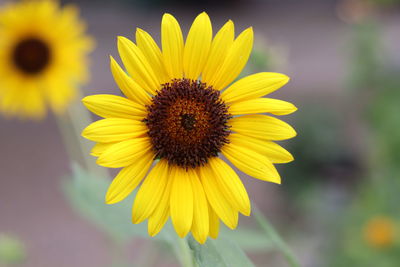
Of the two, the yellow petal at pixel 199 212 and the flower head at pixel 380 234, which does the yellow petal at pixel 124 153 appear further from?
the flower head at pixel 380 234

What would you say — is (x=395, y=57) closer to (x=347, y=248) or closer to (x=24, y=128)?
(x=347, y=248)

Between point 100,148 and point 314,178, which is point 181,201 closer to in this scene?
point 100,148

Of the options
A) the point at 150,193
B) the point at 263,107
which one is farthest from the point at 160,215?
the point at 263,107

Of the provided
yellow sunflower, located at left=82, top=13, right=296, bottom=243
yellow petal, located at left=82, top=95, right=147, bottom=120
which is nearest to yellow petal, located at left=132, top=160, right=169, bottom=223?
yellow sunflower, located at left=82, top=13, right=296, bottom=243

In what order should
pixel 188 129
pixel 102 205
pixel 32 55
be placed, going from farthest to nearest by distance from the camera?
pixel 32 55
pixel 102 205
pixel 188 129

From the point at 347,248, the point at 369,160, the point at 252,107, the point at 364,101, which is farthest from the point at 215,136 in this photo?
the point at 364,101

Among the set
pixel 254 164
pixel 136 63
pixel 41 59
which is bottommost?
pixel 254 164

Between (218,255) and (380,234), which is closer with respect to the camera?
(218,255)
